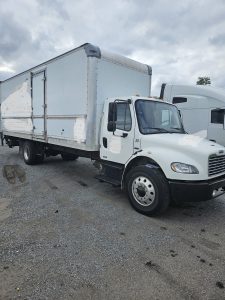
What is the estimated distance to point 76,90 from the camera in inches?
259

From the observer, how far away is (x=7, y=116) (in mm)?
11555

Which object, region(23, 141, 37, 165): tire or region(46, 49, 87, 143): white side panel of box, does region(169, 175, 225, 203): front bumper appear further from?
region(23, 141, 37, 165): tire

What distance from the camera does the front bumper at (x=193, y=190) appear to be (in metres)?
4.65

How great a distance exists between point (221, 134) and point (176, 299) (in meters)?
7.68

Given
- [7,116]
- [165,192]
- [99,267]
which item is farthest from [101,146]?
[7,116]

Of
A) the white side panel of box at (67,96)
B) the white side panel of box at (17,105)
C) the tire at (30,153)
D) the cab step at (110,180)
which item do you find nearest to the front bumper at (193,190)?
the cab step at (110,180)

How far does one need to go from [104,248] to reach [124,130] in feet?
8.75

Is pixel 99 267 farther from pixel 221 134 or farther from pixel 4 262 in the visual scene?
pixel 221 134

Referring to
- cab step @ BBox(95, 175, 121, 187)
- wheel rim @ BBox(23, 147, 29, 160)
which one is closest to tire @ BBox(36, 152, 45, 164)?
wheel rim @ BBox(23, 147, 29, 160)

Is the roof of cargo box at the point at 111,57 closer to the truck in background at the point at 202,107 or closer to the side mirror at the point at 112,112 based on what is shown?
the side mirror at the point at 112,112

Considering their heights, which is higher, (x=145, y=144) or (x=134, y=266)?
(x=145, y=144)

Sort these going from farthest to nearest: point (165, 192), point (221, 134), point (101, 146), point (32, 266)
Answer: point (221, 134) < point (101, 146) < point (165, 192) < point (32, 266)

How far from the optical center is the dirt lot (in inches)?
118

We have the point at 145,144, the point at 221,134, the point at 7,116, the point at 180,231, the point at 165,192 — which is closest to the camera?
the point at 180,231
